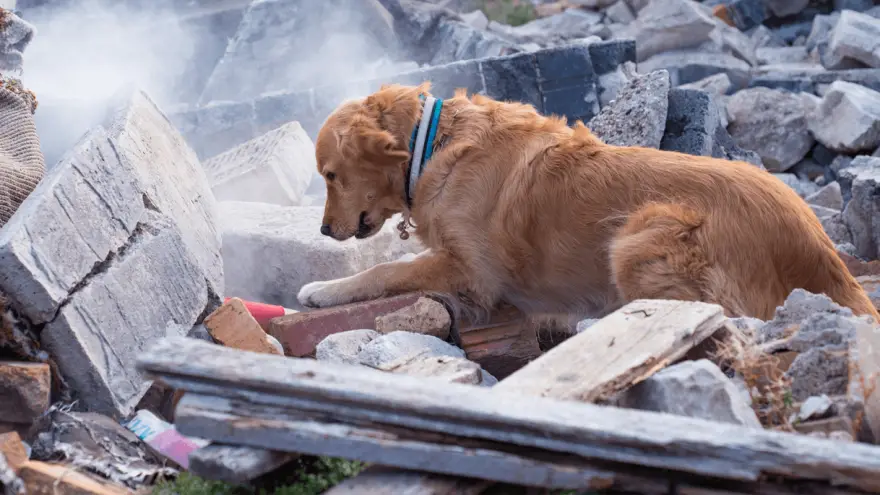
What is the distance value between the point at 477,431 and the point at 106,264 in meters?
2.34

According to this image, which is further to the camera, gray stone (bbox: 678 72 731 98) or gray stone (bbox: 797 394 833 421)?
gray stone (bbox: 678 72 731 98)

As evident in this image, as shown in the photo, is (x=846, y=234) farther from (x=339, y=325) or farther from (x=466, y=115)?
(x=339, y=325)

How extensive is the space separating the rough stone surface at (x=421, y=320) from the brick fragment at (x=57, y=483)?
1629mm

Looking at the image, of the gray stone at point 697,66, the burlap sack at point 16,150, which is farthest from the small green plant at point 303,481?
the gray stone at point 697,66

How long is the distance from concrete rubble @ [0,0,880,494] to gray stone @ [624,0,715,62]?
7.79 ft

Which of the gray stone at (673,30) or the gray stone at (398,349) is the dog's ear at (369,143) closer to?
the gray stone at (398,349)

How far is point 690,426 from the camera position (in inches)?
98.0

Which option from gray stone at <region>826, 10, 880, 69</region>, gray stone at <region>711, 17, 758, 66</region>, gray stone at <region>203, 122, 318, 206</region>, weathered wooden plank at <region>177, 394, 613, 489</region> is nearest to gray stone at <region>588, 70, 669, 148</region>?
gray stone at <region>203, 122, 318, 206</region>

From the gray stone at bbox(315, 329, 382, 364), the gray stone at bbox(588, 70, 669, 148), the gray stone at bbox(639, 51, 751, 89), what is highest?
the gray stone at bbox(315, 329, 382, 364)

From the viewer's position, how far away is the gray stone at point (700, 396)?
2.75m

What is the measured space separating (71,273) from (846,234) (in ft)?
16.5

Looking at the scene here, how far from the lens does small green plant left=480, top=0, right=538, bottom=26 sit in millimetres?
16062

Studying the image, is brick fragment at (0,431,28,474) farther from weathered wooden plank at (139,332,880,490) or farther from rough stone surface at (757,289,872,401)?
rough stone surface at (757,289,872,401)

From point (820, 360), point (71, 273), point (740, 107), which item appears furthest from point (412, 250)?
point (740, 107)
